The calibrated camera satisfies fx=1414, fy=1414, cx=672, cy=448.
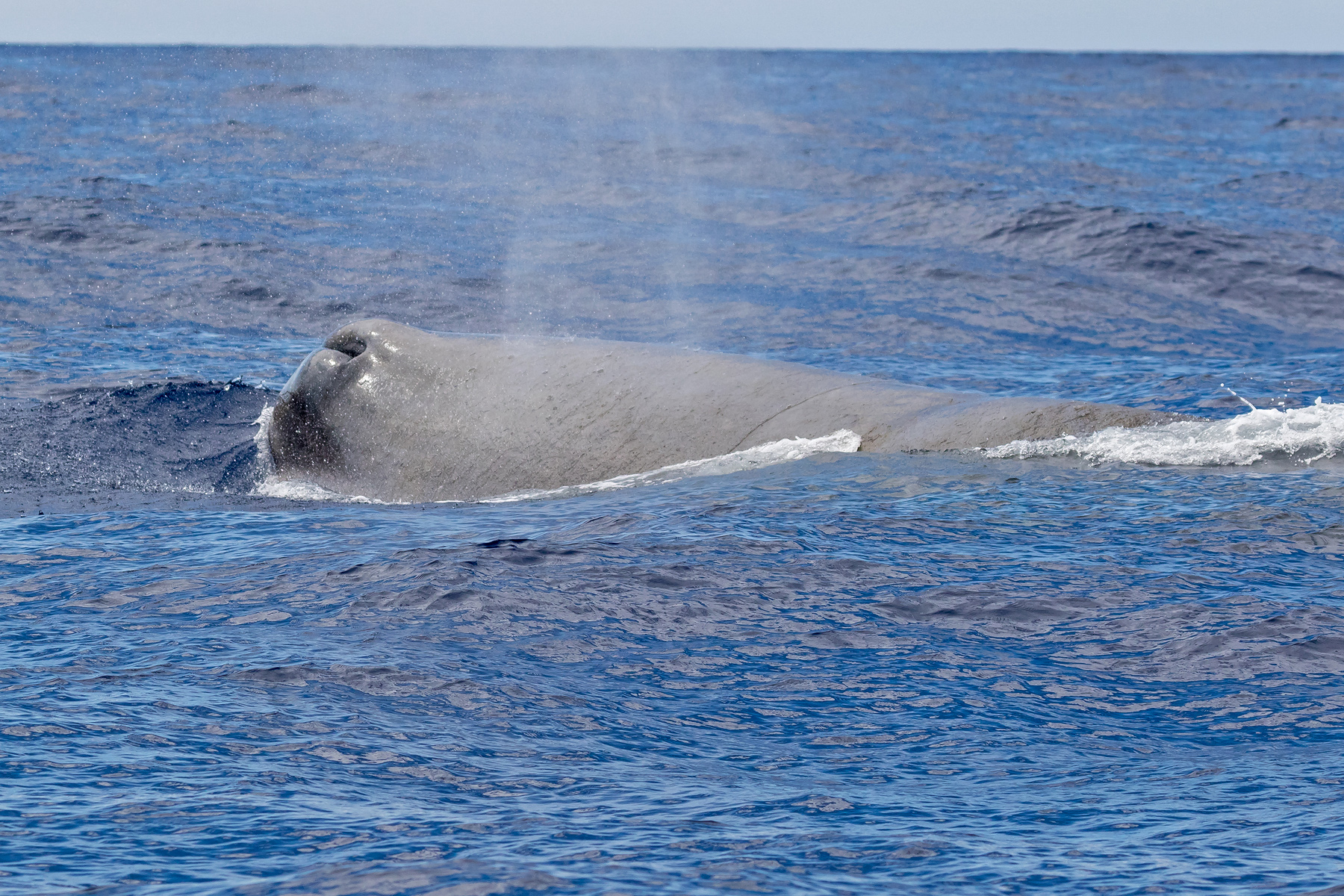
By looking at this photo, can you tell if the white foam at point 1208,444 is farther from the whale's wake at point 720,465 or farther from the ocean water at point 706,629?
the whale's wake at point 720,465

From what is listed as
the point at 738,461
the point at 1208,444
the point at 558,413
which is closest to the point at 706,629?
the point at 738,461

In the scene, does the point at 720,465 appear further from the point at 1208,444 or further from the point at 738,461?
the point at 1208,444

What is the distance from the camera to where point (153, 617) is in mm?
7043

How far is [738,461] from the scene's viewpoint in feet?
31.6

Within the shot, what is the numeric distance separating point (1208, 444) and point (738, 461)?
3068mm

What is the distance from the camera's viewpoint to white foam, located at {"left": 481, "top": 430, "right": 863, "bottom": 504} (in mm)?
9562

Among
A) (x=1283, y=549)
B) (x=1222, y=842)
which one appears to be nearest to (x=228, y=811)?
(x=1222, y=842)

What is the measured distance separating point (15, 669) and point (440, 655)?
1.86 meters

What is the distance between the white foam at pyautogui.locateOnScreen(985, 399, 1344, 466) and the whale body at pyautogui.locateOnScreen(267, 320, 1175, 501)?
175 mm

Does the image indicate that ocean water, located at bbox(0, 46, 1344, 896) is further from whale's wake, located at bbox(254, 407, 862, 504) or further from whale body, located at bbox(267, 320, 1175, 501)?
whale body, located at bbox(267, 320, 1175, 501)

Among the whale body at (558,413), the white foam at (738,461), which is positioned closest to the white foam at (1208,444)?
the whale body at (558,413)

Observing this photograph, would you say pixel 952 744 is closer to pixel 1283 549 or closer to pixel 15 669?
pixel 1283 549

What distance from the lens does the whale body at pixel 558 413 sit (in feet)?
32.0

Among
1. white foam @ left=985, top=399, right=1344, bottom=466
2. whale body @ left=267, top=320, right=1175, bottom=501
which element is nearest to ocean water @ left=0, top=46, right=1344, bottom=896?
white foam @ left=985, top=399, right=1344, bottom=466
